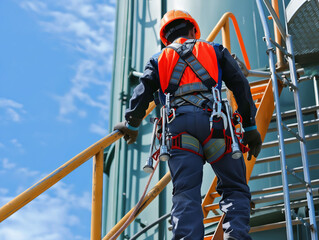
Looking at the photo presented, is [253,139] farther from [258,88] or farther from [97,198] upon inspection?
[258,88]

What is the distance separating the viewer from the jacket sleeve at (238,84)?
4.87 m

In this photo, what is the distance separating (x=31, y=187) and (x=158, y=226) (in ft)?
11.1

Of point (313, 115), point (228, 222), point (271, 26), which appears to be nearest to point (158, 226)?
point (313, 115)

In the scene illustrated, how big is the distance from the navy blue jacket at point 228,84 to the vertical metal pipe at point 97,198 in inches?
17.6

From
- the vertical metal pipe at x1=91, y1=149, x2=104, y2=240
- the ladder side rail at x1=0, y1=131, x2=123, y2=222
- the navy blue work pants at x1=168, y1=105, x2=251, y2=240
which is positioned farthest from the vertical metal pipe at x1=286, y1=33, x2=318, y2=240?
the vertical metal pipe at x1=91, y1=149, x2=104, y2=240

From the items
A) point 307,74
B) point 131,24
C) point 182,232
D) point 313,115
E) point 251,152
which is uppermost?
point 131,24

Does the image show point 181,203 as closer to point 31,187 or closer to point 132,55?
point 31,187

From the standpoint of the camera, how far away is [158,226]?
7.66 meters

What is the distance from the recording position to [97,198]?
4910 millimetres

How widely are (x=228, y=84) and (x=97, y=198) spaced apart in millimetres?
1316

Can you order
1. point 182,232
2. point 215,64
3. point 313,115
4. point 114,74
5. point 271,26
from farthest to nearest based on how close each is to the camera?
1. point 114,74
2. point 271,26
3. point 313,115
4. point 215,64
5. point 182,232

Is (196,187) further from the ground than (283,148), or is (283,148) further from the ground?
(283,148)

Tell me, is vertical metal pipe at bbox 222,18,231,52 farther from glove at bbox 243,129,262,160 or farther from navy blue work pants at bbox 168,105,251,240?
navy blue work pants at bbox 168,105,251,240

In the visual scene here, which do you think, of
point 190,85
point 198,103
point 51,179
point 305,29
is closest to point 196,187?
point 198,103
